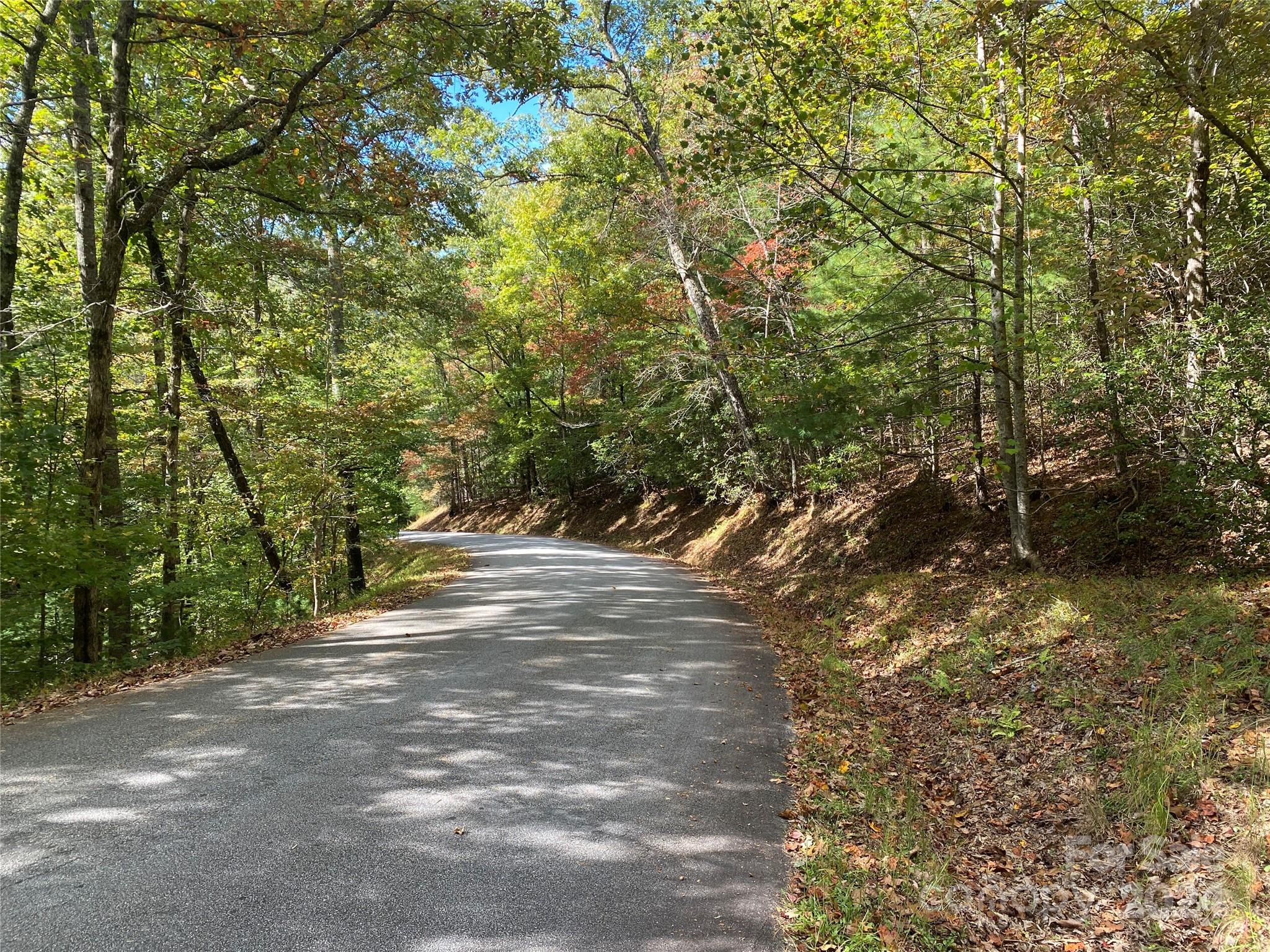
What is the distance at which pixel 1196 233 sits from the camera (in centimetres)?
662

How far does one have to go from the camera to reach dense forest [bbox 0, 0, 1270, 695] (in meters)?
6.23

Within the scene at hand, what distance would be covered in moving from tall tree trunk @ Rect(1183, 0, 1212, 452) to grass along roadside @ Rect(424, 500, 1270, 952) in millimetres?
1929

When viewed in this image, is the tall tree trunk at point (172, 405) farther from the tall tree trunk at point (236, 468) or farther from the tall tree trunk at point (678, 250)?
the tall tree trunk at point (678, 250)

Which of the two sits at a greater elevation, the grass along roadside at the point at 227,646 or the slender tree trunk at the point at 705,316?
the slender tree trunk at the point at 705,316

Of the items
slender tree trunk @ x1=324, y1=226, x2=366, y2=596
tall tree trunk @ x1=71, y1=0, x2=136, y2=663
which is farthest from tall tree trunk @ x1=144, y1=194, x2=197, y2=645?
slender tree trunk @ x1=324, y1=226, x2=366, y2=596

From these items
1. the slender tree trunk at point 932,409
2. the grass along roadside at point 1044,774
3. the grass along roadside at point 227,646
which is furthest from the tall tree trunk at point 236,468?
the slender tree trunk at point 932,409

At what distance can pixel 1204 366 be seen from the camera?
5.84 meters

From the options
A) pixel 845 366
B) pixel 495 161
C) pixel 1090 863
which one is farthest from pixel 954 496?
pixel 495 161

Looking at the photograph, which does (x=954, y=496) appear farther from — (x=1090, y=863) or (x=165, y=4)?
(x=165, y=4)

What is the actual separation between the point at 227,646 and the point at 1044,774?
8325 mm

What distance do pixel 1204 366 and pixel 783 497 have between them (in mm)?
9720

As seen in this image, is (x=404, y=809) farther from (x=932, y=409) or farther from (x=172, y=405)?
(x=172, y=405)

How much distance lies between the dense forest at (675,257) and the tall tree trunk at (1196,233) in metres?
0.04

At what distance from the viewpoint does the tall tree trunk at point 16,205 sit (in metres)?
6.44
